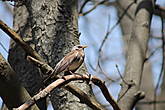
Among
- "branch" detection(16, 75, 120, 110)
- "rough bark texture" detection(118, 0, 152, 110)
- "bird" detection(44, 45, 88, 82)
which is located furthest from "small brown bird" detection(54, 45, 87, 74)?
"rough bark texture" detection(118, 0, 152, 110)

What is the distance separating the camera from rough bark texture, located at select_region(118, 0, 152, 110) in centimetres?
287

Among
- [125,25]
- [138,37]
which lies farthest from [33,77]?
[125,25]

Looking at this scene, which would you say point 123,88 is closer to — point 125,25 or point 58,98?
point 58,98

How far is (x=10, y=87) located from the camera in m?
1.97

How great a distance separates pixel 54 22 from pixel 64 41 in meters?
0.15

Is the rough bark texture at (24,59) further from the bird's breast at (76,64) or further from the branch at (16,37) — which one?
the branch at (16,37)

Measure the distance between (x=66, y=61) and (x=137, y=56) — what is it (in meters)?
1.00

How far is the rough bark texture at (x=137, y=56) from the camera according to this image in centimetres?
287

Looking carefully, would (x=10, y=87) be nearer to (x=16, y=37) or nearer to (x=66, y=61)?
(x=16, y=37)

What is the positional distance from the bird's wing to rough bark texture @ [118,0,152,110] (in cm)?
62

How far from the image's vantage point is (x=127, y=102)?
286 cm

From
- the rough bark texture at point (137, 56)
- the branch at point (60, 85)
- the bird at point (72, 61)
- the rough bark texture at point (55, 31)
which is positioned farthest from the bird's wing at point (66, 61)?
the rough bark texture at point (137, 56)

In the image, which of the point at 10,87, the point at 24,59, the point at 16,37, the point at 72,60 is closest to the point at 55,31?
the point at 72,60

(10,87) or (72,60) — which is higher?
(10,87)
